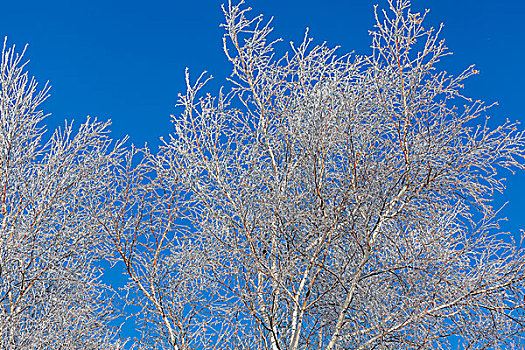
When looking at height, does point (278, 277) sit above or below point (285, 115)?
below

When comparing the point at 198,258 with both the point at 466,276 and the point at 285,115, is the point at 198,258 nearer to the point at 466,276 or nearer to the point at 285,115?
the point at 285,115

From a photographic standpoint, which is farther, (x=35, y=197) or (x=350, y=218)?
(x=35, y=197)

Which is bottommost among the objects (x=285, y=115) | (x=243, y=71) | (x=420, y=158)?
(x=420, y=158)

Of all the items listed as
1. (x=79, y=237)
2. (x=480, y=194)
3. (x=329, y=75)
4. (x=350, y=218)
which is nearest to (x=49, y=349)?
(x=79, y=237)

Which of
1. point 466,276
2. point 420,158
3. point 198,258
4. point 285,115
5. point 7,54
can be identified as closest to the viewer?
point 466,276

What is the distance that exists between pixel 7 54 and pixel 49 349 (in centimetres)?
421

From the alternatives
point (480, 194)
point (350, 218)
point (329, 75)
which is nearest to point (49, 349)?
point (350, 218)

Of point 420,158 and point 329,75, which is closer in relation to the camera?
point 420,158

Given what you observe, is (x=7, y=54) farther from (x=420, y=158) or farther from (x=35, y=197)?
(x=420, y=158)

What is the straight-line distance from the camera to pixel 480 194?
6.14 meters

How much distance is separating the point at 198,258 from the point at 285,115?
2.20m

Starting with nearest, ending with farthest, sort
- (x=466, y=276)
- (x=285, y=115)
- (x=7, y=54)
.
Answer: (x=466, y=276)
(x=285, y=115)
(x=7, y=54)

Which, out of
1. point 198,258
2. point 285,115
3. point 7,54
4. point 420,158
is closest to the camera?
point 420,158

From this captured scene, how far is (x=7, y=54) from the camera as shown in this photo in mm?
7750
